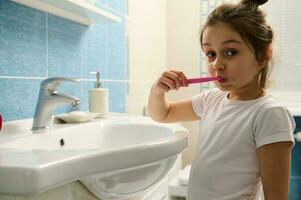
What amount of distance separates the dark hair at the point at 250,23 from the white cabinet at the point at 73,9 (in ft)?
1.17

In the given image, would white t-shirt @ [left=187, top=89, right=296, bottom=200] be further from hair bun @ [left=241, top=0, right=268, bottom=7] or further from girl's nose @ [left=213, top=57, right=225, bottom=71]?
hair bun @ [left=241, top=0, right=268, bottom=7]

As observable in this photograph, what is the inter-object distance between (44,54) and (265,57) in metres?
0.58

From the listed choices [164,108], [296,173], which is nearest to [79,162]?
[164,108]

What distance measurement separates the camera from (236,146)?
762 mm

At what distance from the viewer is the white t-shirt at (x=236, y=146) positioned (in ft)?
2.38

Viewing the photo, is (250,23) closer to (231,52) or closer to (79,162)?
(231,52)

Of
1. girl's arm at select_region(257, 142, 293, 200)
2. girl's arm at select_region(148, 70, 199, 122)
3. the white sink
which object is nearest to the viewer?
the white sink

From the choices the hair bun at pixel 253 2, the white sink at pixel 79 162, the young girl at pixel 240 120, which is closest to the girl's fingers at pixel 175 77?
the young girl at pixel 240 120

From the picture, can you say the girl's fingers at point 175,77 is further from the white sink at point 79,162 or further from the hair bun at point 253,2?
the hair bun at point 253,2

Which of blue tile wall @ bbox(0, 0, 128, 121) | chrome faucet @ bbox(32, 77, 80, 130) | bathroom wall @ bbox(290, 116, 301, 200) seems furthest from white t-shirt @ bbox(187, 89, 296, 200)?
bathroom wall @ bbox(290, 116, 301, 200)

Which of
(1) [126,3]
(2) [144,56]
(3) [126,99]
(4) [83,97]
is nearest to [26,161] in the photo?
(4) [83,97]

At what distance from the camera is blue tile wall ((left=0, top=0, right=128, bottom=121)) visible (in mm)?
836

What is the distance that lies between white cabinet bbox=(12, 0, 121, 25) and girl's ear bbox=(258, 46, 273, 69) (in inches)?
19.4

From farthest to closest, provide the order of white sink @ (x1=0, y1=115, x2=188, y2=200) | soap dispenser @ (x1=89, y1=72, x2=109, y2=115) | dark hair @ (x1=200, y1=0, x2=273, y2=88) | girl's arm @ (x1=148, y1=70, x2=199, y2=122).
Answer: soap dispenser @ (x1=89, y1=72, x2=109, y2=115) < girl's arm @ (x1=148, y1=70, x2=199, y2=122) < dark hair @ (x1=200, y1=0, x2=273, y2=88) < white sink @ (x1=0, y1=115, x2=188, y2=200)
